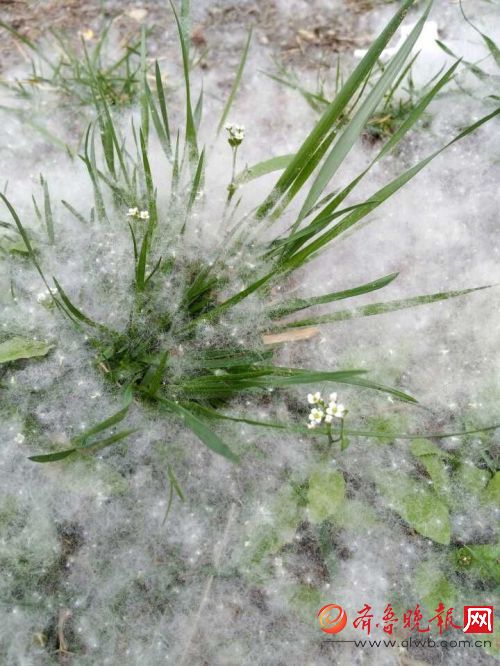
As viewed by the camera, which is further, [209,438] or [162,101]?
[162,101]

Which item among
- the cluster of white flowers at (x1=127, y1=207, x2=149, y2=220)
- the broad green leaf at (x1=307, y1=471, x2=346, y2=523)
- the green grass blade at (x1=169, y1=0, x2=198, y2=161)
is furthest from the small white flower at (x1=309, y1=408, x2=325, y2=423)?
the green grass blade at (x1=169, y1=0, x2=198, y2=161)

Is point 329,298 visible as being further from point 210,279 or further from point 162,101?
point 162,101

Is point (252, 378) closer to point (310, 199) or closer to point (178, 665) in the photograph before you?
point (310, 199)

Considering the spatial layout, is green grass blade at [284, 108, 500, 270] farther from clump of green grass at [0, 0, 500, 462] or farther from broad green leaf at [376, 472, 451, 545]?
broad green leaf at [376, 472, 451, 545]

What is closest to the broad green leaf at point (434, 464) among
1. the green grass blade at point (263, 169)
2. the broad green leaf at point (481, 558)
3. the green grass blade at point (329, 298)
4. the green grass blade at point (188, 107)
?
the broad green leaf at point (481, 558)

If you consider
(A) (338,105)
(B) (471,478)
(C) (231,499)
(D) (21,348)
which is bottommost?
(C) (231,499)

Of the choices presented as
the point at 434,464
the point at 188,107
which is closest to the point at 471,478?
the point at 434,464
